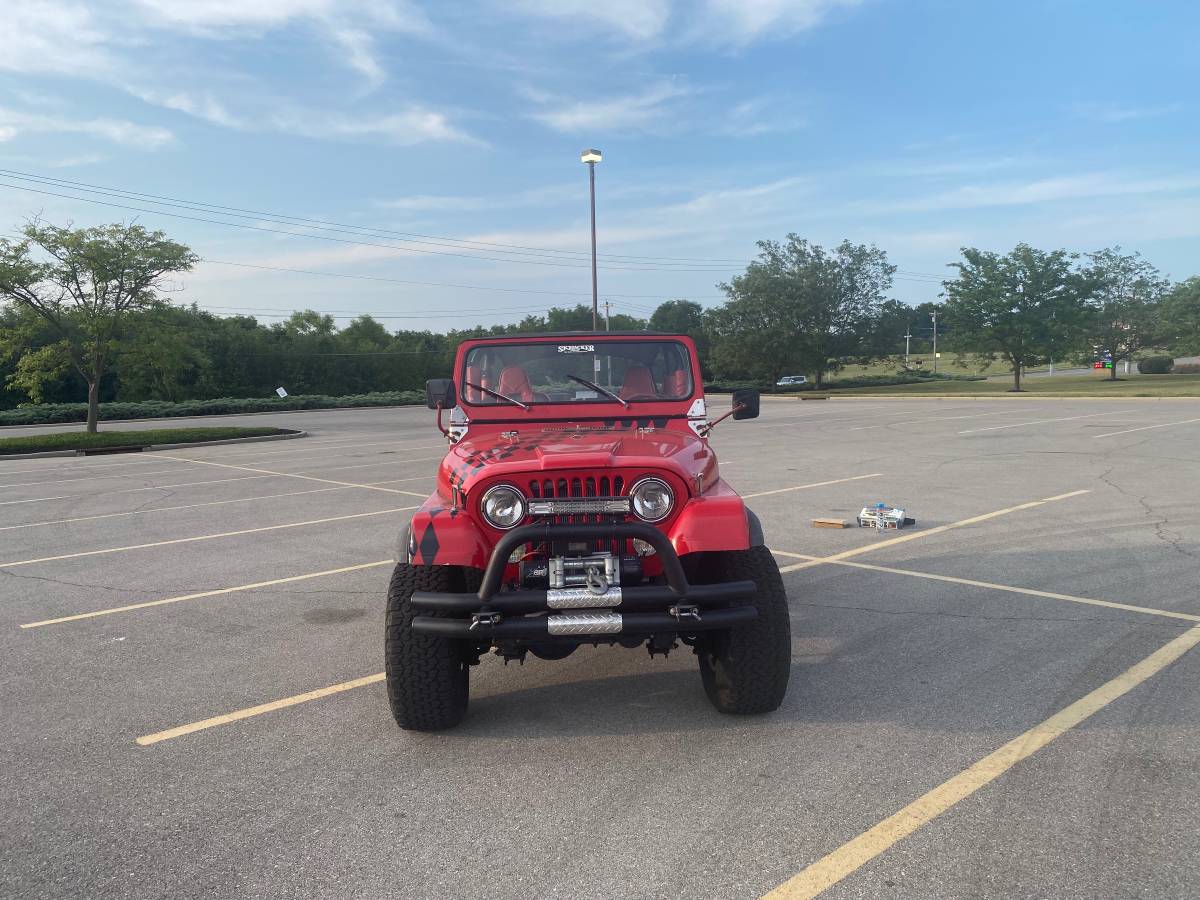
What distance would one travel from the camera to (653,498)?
4.07m

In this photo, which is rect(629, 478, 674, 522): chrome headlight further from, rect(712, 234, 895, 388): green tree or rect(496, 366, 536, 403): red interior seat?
rect(712, 234, 895, 388): green tree

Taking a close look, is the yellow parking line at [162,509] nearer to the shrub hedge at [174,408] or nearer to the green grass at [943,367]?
the shrub hedge at [174,408]

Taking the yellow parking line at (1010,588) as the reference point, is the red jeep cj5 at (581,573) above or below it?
above

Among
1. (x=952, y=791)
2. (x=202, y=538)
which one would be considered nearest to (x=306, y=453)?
(x=202, y=538)

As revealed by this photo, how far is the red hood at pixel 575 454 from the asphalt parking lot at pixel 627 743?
1.21 metres

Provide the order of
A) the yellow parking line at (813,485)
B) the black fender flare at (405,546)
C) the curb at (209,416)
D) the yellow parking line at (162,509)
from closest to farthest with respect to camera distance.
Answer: the black fender flare at (405,546) → the yellow parking line at (162,509) → the yellow parking line at (813,485) → the curb at (209,416)

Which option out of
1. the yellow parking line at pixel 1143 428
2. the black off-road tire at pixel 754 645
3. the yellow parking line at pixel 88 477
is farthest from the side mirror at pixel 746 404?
the yellow parking line at pixel 1143 428

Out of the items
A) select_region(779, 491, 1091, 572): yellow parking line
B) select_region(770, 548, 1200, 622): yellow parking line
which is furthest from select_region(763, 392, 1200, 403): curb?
select_region(770, 548, 1200, 622): yellow parking line

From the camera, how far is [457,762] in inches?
152

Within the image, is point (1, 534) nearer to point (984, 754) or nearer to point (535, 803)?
point (535, 803)

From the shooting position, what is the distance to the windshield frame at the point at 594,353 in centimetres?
543

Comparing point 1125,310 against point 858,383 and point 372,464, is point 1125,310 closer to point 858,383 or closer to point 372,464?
point 858,383

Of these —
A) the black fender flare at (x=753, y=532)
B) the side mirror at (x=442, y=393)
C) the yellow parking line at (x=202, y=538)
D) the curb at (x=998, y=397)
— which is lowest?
the yellow parking line at (x=202, y=538)

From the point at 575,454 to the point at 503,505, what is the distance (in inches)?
15.8
